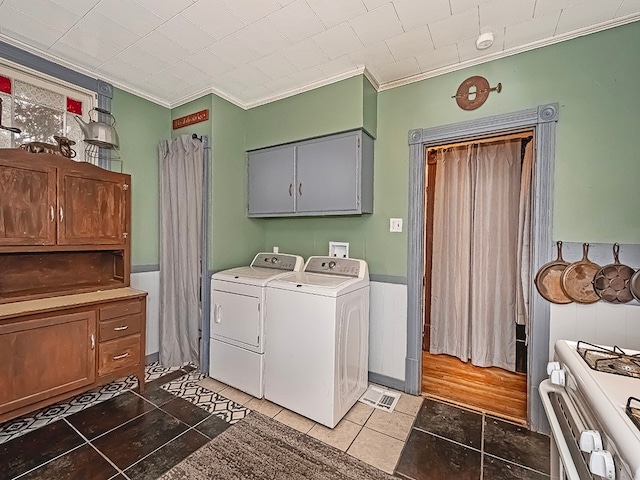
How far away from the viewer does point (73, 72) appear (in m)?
2.43

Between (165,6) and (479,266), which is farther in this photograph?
(479,266)

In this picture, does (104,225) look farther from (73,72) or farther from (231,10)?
(231,10)

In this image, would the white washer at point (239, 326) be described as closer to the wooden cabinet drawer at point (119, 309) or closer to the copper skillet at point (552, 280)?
the wooden cabinet drawer at point (119, 309)

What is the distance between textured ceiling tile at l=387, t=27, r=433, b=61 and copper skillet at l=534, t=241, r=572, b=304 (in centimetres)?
160

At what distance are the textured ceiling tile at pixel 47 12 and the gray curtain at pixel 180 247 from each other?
1039 mm

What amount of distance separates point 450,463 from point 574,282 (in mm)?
1345

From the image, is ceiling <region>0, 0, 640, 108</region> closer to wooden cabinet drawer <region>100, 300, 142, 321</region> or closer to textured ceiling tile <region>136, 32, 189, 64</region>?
textured ceiling tile <region>136, 32, 189, 64</region>

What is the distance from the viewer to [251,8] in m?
1.75

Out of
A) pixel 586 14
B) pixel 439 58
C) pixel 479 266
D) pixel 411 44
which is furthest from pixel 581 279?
pixel 411 44

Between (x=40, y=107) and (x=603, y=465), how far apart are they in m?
3.63

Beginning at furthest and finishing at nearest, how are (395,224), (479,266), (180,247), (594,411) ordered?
1. (479,266)
2. (180,247)
3. (395,224)
4. (594,411)

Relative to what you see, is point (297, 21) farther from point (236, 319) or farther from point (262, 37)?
point (236, 319)

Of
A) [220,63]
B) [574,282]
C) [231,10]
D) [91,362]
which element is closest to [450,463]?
[574,282]

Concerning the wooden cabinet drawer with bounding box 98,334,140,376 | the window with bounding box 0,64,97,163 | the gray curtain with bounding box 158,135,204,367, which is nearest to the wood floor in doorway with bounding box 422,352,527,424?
the gray curtain with bounding box 158,135,204,367
